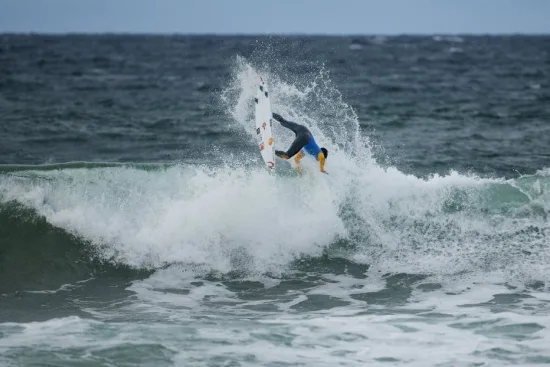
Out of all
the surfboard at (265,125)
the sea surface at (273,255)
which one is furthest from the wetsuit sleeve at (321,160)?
the surfboard at (265,125)

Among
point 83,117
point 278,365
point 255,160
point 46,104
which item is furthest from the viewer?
point 46,104

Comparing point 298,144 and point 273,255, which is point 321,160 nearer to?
point 298,144

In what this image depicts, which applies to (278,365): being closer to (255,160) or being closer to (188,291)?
(188,291)

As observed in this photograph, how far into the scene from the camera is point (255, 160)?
677 inches

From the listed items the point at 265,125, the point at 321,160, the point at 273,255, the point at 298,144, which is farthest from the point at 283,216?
the point at 265,125

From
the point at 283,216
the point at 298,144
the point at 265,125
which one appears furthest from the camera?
the point at 265,125

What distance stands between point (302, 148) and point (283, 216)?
3.72 feet

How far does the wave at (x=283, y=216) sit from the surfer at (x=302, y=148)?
0.37 meters

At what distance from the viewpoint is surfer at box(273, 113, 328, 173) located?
1209cm

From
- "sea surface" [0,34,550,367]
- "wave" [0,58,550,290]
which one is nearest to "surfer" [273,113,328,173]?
"wave" [0,58,550,290]

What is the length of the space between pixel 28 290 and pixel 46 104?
71.1 feet

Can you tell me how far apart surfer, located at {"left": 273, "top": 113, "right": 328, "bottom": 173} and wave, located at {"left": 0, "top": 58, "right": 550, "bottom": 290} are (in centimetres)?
37

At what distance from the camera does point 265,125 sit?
12875mm

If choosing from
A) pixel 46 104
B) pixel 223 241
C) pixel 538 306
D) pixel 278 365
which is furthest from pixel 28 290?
pixel 46 104
